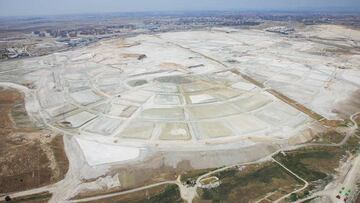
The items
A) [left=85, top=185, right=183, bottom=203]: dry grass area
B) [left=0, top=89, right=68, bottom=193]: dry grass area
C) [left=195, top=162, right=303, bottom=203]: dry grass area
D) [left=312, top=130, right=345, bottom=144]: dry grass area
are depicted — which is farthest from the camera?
[left=312, top=130, right=345, bottom=144]: dry grass area

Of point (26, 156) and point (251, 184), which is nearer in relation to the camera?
point (251, 184)

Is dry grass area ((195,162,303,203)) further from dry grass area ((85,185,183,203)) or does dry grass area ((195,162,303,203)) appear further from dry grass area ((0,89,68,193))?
dry grass area ((0,89,68,193))

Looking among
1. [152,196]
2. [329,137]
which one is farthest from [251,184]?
[329,137]

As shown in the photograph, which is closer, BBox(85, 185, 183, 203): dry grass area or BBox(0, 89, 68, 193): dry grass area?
BBox(85, 185, 183, 203): dry grass area

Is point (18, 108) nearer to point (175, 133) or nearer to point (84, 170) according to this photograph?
point (84, 170)

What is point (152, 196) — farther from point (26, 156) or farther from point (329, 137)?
point (329, 137)

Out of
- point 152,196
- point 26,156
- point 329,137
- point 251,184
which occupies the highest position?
point 329,137

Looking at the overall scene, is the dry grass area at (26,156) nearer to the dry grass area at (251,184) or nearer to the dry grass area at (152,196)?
the dry grass area at (152,196)

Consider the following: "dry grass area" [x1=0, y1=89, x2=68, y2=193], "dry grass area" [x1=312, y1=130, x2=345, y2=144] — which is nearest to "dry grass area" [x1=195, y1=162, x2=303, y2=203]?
"dry grass area" [x1=312, y1=130, x2=345, y2=144]
